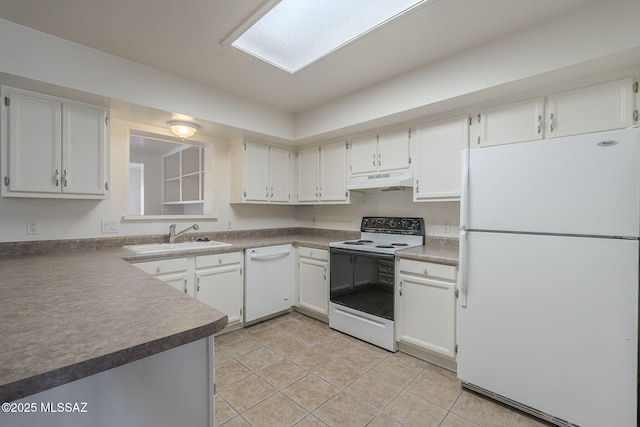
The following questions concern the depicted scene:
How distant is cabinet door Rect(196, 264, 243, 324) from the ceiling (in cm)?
172

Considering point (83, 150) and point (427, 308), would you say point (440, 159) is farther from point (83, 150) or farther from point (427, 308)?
point (83, 150)

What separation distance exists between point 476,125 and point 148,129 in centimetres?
295

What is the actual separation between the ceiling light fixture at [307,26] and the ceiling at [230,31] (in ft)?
0.19

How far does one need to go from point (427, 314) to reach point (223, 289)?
1.80m

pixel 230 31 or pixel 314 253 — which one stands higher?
pixel 230 31

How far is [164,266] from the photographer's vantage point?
2311 millimetres

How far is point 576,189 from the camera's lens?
1.50 meters

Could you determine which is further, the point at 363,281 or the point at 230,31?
the point at 363,281

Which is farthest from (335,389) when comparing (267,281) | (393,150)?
(393,150)

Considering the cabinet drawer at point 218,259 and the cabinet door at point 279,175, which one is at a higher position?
the cabinet door at point 279,175

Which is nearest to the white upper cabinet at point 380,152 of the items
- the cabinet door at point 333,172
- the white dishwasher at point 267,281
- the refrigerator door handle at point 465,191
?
the cabinet door at point 333,172

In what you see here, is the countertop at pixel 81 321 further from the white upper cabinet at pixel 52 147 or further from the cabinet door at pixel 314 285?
the cabinet door at pixel 314 285

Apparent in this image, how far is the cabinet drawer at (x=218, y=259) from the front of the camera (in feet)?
8.33

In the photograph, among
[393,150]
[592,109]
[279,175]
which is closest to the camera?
[592,109]
